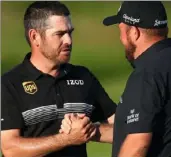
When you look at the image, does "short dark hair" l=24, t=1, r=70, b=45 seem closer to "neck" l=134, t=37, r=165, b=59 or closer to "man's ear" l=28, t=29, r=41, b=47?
"man's ear" l=28, t=29, r=41, b=47

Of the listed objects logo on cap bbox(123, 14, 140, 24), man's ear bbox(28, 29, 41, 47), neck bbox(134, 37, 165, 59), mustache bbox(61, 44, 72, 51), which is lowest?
mustache bbox(61, 44, 72, 51)

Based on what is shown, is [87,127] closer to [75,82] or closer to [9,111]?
[75,82]

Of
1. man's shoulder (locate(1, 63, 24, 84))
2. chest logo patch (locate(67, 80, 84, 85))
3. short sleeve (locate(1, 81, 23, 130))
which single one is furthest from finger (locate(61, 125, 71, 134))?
man's shoulder (locate(1, 63, 24, 84))

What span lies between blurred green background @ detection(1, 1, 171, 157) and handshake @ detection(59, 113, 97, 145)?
7354mm

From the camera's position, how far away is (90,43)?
67.9 ft

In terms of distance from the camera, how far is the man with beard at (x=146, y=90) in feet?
18.4

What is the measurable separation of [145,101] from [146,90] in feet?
0.26

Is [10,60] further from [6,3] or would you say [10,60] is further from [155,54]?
[155,54]

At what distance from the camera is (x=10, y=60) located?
1859 centimetres

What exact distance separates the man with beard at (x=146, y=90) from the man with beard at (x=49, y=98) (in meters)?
0.75

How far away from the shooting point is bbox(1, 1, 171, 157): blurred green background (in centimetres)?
1717

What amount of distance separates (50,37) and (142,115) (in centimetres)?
149

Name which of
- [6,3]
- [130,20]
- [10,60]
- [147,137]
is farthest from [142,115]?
[6,3]

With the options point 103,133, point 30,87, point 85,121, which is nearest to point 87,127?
point 85,121
